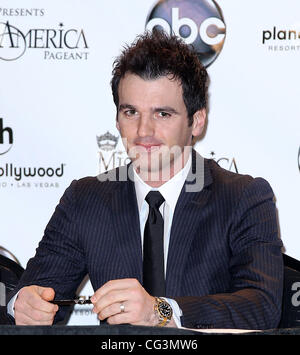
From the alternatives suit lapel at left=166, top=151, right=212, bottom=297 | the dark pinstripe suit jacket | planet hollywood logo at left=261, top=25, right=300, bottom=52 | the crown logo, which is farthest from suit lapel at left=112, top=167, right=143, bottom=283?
planet hollywood logo at left=261, top=25, right=300, bottom=52

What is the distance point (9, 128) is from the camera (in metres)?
2.93

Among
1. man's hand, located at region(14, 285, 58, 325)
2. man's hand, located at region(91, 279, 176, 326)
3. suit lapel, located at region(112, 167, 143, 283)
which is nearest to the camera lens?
man's hand, located at region(91, 279, 176, 326)

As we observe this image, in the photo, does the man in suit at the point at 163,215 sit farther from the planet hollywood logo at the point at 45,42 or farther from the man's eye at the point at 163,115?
the planet hollywood logo at the point at 45,42

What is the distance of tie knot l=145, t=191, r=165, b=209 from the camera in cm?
216

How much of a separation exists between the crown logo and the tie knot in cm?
79

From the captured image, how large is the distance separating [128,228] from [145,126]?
36 centimetres

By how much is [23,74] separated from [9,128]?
0.87 feet

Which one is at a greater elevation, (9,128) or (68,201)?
(9,128)

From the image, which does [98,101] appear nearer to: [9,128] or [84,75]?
[84,75]

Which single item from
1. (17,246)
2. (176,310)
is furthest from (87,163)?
(176,310)

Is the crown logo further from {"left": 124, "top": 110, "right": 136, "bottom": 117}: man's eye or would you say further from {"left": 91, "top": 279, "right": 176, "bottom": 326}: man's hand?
{"left": 91, "top": 279, "right": 176, "bottom": 326}: man's hand

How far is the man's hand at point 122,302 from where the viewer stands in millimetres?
1509

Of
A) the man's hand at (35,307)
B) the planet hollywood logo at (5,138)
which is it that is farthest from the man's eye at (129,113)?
the planet hollywood logo at (5,138)
